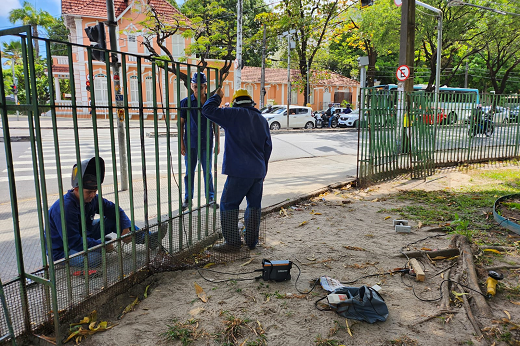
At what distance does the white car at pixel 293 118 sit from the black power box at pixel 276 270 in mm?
21129

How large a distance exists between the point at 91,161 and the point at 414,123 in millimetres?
7575

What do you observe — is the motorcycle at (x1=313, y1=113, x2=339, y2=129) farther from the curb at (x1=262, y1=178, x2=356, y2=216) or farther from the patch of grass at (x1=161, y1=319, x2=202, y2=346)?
the patch of grass at (x1=161, y1=319, x2=202, y2=346)

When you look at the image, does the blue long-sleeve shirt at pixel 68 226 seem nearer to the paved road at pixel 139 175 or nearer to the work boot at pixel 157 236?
the work boot at pixel 157 236

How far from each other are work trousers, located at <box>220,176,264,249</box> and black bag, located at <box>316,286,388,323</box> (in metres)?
1.53

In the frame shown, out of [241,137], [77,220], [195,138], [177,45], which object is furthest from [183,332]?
[177,45]

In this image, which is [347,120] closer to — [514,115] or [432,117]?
[514,115]

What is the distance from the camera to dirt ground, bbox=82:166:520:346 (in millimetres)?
2941

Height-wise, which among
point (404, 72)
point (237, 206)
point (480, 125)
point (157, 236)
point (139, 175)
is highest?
point (404, 72)

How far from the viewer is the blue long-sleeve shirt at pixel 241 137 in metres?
4.23

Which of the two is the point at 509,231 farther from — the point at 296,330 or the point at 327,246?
the point at 296,330

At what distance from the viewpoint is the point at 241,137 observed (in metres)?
4.29

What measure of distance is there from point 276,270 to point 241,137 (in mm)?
1433

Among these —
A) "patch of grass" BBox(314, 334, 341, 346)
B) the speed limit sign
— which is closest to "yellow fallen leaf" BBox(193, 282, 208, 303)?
"patch of grass" BBox(314, 334, 341, 346)

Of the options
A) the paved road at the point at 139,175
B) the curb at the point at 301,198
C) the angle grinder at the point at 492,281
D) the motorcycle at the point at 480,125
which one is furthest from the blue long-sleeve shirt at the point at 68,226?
the motorcycle at the point at 480,125
